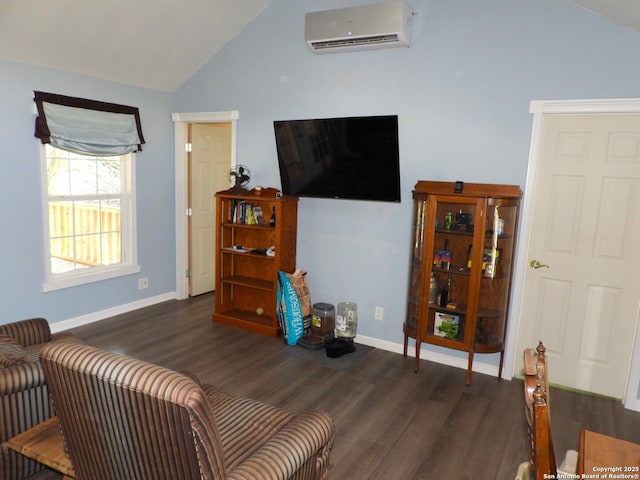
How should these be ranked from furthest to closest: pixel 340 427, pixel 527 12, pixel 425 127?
pixel 425 127 < pixel 527 12 < pixel 340 427

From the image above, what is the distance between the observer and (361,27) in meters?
3.48

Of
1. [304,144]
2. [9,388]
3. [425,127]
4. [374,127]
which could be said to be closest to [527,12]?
[425,127]

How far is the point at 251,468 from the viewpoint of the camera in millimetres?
1490

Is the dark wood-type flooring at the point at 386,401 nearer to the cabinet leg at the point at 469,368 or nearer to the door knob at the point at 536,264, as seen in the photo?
the cabinet leg at the point at 469,368

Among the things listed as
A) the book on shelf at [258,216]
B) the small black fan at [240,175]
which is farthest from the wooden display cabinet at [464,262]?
the small black fan at [240,175]

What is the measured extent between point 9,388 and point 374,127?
281 cm

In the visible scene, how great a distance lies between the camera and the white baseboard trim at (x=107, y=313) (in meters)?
4.16

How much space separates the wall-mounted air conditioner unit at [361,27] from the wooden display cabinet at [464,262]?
1176 mm

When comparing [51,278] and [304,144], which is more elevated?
[304,144]

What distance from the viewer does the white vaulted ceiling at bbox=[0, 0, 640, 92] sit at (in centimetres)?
326

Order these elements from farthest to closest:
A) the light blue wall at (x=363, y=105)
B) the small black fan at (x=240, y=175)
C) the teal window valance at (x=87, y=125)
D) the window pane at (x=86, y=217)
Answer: the small black fan at (x=240, y=175) < the window pane at (x=86, y=217) < the teal window valance at (x=87, y=125) < the light blue wall at (x=363, y=105)

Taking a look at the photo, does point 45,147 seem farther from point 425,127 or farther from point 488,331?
point 488,331

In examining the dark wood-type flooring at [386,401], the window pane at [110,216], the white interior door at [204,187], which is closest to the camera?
the dark wood-type flooring at [386,401]

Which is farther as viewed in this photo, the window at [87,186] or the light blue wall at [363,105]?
the window at [87,186]
